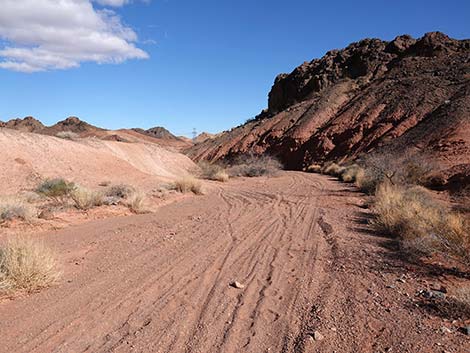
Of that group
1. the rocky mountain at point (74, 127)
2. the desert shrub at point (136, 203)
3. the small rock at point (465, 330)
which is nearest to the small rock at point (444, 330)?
the small rock at point (465, 330)

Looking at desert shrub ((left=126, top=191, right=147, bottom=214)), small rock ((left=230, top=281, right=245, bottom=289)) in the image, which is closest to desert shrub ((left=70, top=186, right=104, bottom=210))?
desert shrub ((left=126, top=191, right=147, bottom=214))

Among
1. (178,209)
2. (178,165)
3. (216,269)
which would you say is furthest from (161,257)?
(178,165)

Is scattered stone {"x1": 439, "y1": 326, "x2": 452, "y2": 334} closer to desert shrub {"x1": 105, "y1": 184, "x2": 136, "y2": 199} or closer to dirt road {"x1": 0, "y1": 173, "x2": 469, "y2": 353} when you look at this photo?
dirt road {"x1": 0, "y1": 173, "x2": 469, "y2": 353}

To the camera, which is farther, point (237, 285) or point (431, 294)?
point (237, 285)

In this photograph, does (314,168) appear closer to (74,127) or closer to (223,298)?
(223,298)

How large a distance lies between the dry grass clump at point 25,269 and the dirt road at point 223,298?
0.73 ft

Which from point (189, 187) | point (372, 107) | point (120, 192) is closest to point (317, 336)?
point (120, 192)

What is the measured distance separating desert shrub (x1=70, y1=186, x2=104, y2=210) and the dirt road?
2.99 meters

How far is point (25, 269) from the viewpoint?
562 cm

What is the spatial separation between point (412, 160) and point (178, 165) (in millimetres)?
21552

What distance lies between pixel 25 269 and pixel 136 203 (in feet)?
24.3

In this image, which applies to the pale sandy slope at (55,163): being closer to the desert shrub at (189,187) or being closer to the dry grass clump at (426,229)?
the desert shrub at (189,187)

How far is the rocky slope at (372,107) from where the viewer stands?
32.2 meters

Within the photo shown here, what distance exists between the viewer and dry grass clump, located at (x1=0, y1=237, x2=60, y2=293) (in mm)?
5500
